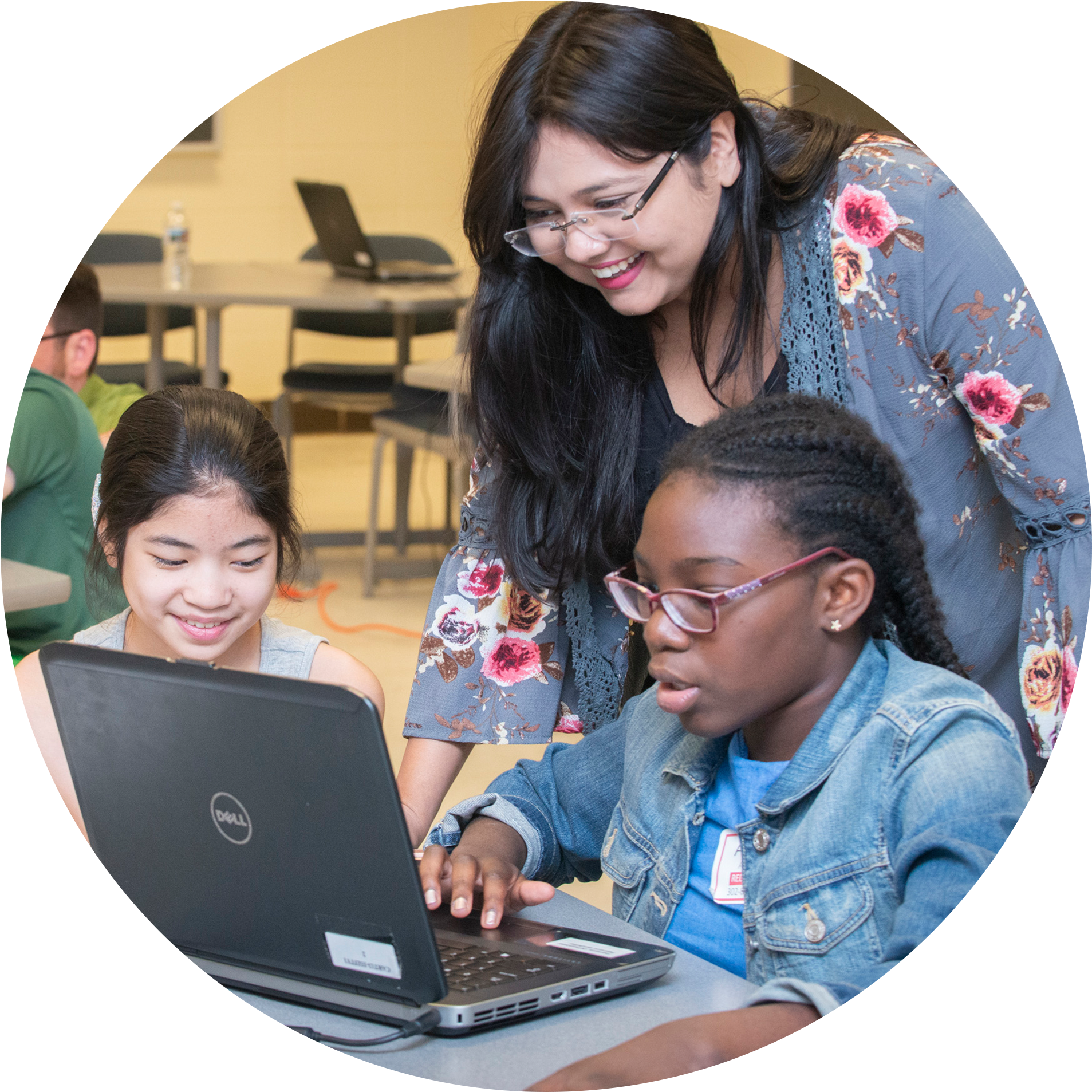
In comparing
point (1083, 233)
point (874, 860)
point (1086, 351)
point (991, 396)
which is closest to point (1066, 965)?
point (874, 860)

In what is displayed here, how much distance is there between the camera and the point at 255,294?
442cm

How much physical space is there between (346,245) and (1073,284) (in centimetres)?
244

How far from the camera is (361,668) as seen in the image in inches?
64.9

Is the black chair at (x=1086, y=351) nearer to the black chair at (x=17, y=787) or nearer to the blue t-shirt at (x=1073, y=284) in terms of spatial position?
the blue t-shirt at (x=1073, y=284)

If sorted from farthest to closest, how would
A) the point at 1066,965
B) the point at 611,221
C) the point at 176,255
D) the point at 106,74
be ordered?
the point at 106,74 → the point at 176,255 → the point at 611,221 → the point at 1066,965

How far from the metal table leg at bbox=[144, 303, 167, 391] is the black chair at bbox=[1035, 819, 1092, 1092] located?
4011 millimetres

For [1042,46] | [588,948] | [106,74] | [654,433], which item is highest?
[1042,46]

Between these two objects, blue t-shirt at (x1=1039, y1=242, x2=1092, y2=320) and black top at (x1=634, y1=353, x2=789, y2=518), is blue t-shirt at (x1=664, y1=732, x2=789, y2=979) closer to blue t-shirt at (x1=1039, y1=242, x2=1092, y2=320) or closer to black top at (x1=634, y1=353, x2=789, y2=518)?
black top at (x1=634, y1=353, x2=789, y2=518)

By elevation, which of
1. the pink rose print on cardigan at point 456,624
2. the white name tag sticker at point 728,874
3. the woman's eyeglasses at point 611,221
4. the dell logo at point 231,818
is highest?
the woman's eyeglasses at point 611,221

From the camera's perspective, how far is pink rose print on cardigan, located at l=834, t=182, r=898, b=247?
1.29 m

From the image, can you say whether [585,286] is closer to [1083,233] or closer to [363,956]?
[363,956]

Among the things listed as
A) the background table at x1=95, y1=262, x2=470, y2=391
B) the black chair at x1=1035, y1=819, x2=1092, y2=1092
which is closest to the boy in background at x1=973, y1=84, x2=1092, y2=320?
the background table at x1=95, y1=262, x2=470, y2=391

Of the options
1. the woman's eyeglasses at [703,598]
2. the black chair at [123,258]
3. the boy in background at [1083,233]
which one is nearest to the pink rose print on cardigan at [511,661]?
the woman's eyeglasses at [703,598]

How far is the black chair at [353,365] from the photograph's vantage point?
506cm
